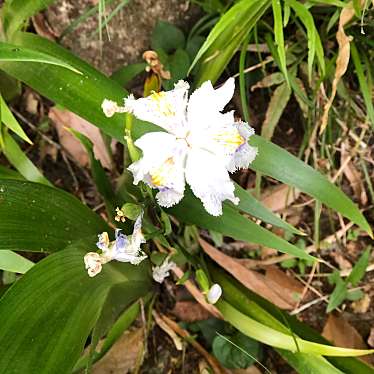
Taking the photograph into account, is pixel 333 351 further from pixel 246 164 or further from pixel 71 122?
pixel 71 122

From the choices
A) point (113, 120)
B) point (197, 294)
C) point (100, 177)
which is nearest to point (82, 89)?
point (113, 120)

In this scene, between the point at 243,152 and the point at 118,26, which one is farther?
the point at 118,26

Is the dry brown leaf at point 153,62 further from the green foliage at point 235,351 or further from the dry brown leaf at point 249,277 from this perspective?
the green foliage at point 235,351

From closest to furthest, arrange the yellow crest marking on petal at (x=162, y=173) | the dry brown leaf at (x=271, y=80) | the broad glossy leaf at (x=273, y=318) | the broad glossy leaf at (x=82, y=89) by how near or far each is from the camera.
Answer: the yellow crest marking on petal at (x=162, y=173)
the broad glossy leaf at (x=82, y=89)
the broad glossy leaf at (x=273, y=318)
the dry brown leaf at (x=271, y=80)

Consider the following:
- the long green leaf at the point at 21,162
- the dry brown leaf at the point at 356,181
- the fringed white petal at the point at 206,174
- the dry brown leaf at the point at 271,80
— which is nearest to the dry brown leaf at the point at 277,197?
the dry brown leaf at the point at 356,181

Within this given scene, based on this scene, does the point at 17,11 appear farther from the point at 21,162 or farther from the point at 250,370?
the point at 250,370

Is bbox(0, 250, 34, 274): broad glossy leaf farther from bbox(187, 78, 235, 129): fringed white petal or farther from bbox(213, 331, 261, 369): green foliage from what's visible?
bbox(213, 331, 261, 369): green foliage

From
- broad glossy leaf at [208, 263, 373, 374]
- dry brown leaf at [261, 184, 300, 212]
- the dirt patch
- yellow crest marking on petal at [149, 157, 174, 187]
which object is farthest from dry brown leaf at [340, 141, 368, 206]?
yellow crest marking on petal at [149, 157, 174, 187]
